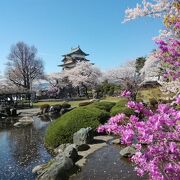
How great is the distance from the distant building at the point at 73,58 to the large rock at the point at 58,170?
57.6 meters

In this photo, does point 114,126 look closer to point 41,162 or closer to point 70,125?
point 41,162

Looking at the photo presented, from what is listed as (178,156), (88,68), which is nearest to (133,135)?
(178,156)

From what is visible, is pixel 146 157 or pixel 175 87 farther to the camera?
pixel 175 87

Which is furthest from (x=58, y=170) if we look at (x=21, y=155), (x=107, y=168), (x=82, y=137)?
(x=21, y=155)

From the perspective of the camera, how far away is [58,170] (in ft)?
27.8

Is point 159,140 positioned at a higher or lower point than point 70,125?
higher

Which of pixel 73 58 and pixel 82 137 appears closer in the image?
pixel 82 137

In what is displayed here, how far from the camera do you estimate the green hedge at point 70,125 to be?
43.7 feet

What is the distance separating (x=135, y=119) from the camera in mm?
3742

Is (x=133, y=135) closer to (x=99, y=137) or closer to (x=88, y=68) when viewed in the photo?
(x=99, y=137)

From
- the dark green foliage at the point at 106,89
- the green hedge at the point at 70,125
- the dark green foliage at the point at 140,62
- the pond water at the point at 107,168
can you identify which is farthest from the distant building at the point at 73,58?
the pond water at the point at 107,168

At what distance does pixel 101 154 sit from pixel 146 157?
7.48 m

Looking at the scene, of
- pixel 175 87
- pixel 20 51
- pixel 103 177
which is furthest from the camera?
pixel 20 51

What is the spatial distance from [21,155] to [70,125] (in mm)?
2504
